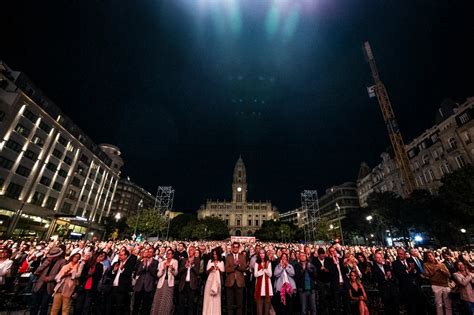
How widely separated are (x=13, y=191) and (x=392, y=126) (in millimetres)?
83486

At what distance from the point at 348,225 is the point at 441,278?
2081 inches

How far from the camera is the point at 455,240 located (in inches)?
1171

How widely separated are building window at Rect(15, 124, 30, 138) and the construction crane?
75.7 metres

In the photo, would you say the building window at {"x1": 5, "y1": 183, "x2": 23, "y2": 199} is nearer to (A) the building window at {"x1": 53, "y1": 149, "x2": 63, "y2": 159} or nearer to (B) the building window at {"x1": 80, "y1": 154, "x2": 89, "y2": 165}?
(A) the building window at {"x1": 53, "y1": 149, "x2": 63, "y2": 159}

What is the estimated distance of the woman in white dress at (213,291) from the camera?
6.04 metres

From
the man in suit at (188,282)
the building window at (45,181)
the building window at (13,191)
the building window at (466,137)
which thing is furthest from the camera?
the building window at (45,181)

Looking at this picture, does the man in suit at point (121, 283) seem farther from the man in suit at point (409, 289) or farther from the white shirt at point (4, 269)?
the man in suit at point (409, 289)

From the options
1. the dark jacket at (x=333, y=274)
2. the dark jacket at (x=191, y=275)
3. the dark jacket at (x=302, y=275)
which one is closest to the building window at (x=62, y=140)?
the dark jacket at (x=191, y=275)

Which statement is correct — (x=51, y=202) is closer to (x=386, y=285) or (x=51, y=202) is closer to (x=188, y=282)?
(x=188, y=282)

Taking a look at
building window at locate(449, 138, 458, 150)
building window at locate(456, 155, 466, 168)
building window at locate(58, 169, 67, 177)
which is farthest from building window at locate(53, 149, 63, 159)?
building window at locate(449, 138, 458, 150)

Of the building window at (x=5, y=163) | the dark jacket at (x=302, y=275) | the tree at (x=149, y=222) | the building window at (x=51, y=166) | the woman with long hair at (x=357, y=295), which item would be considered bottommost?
the woman with long hair at (x=357, y=295)

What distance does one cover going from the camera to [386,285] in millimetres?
7469

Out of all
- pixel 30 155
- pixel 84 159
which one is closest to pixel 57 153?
pixel 30 155

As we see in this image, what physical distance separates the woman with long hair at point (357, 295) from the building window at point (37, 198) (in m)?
52.1
